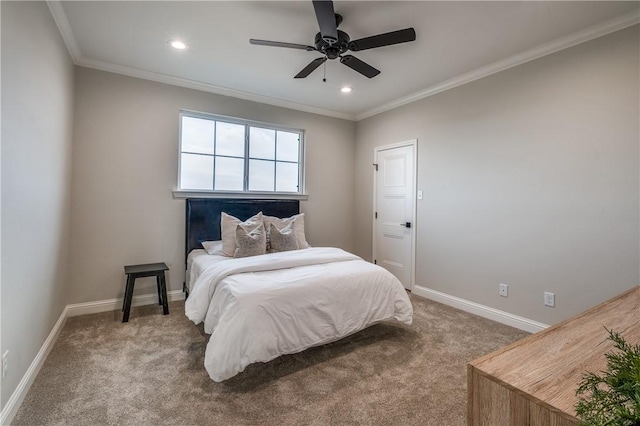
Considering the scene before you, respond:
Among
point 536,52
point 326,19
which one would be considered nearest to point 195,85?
point 326,19

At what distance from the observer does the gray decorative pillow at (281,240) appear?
339 cm

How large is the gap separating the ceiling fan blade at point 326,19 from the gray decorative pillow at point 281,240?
2.03m

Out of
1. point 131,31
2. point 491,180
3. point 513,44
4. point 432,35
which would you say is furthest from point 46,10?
point 491,180

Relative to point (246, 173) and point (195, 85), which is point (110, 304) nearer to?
point (246, 173)

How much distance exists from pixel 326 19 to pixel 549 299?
3.03 meters

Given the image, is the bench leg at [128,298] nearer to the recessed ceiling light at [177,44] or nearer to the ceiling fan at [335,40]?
the recessed ceiling light at [177,44]

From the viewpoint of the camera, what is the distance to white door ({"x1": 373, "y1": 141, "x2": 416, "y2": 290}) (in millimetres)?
4000

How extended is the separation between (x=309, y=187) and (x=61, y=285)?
3104 mm

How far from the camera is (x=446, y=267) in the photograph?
3559 mm

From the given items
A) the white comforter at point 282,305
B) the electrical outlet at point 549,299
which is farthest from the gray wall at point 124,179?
the electrical outlet at point 549,299

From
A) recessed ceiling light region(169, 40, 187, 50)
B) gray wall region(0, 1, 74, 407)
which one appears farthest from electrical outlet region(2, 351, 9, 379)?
recessed ceiling light region(169, 40, 187, 50)

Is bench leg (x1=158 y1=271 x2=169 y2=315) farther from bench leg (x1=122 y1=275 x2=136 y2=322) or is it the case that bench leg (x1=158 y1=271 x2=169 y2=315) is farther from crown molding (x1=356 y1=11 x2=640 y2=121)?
crown molding (x1=356 y1=11 x2=640 y2=121)

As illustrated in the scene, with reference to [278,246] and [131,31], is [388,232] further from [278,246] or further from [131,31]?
[131,31]

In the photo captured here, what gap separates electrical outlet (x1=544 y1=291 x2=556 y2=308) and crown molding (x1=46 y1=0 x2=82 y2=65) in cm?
468
